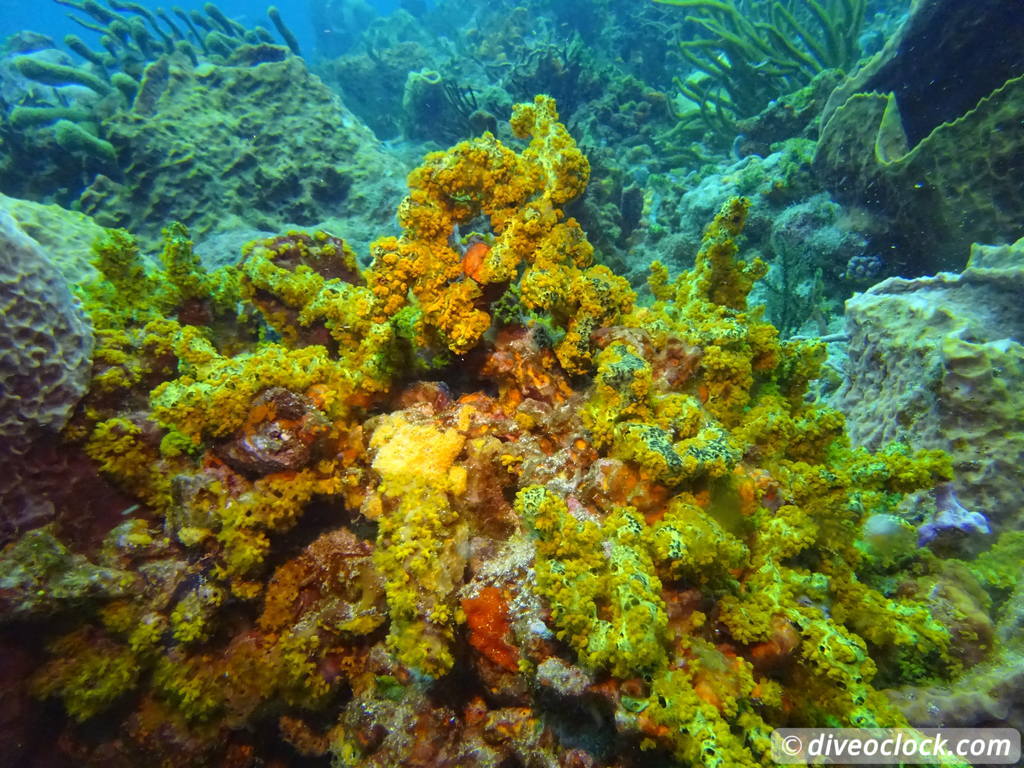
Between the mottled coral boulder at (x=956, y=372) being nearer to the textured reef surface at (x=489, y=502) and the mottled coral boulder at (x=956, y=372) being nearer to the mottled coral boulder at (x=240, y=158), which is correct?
the textured reef surface at (x=489, y=502)

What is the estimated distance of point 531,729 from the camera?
2.28 meters

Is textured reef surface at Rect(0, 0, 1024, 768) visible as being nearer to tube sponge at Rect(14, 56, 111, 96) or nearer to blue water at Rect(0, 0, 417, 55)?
tube sponge at Rect(14, 56, 111, 96)

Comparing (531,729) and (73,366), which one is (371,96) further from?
(531,729)

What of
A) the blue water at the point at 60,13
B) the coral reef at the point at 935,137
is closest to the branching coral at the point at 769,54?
the coral reef at the point at 935,137

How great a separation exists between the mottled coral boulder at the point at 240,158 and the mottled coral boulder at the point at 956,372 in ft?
22.6

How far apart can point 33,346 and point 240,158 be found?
7103 millimetres

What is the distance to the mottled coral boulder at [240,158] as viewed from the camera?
7.91m

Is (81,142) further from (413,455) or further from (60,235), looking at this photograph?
(413,455)

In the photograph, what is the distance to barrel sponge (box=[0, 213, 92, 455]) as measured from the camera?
248 centimetres

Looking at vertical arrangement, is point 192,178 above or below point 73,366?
above

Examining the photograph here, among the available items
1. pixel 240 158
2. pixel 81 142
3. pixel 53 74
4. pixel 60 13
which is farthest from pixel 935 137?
pixel 60 13

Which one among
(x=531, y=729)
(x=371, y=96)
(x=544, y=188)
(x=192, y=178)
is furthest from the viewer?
(x=371, y=96)

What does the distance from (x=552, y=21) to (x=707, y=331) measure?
19.0 m

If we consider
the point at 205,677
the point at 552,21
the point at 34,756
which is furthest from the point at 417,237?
the point at 552,21
